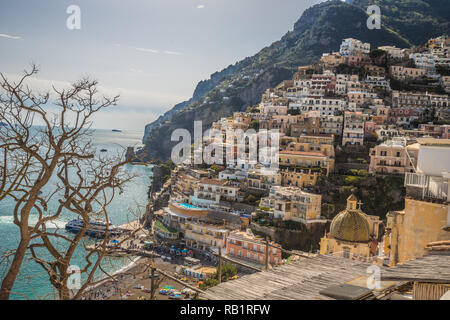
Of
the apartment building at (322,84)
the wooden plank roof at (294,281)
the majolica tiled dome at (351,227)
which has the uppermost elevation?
the apartment building at (322,84)

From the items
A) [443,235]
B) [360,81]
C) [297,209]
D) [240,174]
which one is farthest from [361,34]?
[443,235]

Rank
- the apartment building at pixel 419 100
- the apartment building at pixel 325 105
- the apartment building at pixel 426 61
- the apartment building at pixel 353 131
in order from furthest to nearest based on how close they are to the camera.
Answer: the apartment building at pixel 426 61 → the apartment building at pixel 419 100 → the apartment building at pixel 325 105 → the apartment building at pixel 353 131

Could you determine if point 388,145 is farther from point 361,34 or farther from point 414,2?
point 414,2

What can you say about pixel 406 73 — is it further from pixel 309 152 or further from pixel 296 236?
pixel 296 236

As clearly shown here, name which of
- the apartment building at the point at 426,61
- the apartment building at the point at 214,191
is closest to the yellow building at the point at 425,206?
the apartment building at the point at 214,191

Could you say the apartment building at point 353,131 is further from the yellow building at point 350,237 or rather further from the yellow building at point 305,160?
the yellow building at point 350,237

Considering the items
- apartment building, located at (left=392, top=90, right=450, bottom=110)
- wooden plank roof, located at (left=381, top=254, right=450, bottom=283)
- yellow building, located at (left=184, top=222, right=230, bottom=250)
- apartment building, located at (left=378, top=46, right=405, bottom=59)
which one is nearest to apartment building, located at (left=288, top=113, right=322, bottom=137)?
apartment building, located at (left=392, top=90, right=450, bottom=110)
